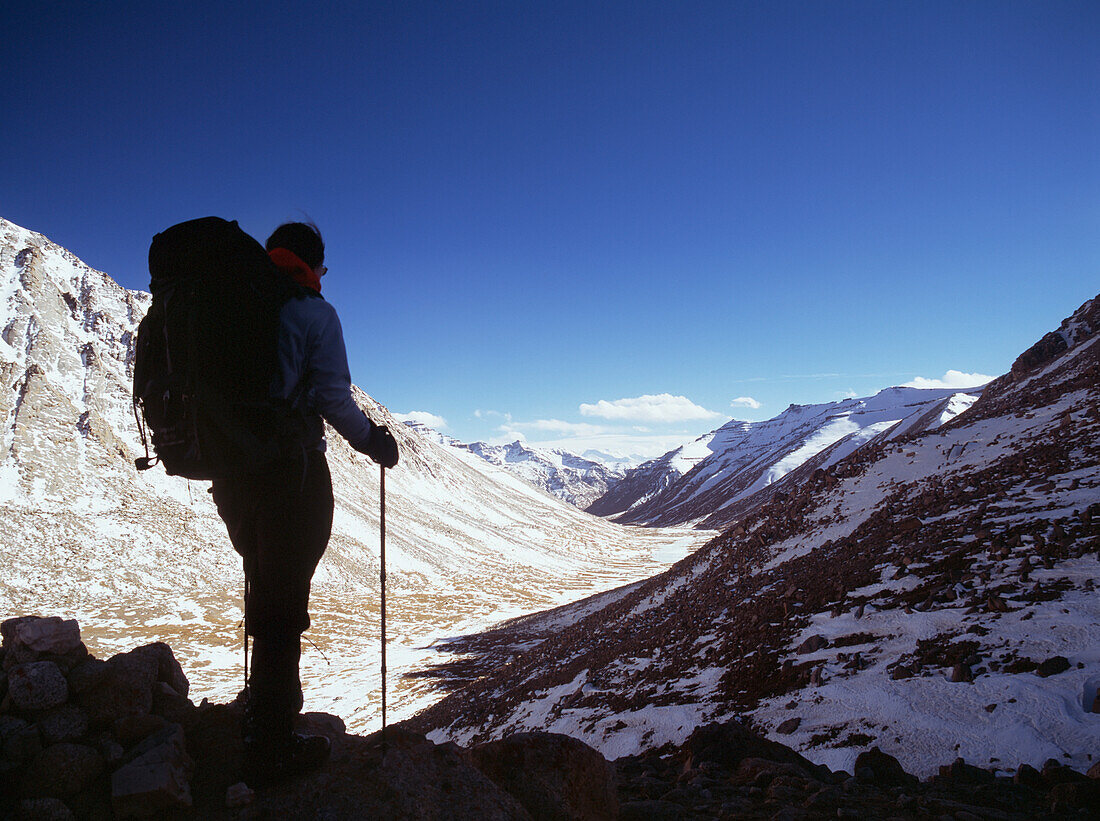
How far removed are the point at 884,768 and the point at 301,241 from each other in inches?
276

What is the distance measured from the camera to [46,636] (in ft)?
11.5

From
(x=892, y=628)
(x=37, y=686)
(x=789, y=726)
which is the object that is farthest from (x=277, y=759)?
(x=892, y=628)

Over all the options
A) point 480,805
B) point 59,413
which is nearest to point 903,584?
point 480,805

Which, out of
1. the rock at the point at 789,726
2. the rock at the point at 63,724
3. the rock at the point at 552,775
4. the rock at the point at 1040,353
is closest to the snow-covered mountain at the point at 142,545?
the rock at the point at 789,726

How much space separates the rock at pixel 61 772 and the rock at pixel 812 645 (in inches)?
365

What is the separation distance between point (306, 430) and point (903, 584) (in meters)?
10.7

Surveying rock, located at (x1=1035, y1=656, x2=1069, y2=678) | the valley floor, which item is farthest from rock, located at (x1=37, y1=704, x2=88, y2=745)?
the valley floor

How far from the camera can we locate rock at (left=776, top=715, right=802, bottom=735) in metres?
6.70

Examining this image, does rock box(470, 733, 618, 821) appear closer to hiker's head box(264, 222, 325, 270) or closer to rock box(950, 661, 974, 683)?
hiker's head box(264, 222, 325, 270)

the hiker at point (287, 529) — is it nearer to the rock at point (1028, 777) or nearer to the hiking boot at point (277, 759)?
the hiking boot at point (277, 759)

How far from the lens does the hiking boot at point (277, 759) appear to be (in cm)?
302

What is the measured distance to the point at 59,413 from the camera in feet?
173

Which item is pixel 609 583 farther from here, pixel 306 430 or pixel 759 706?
pixel 306 430

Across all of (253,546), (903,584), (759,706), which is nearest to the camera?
(253,546)
